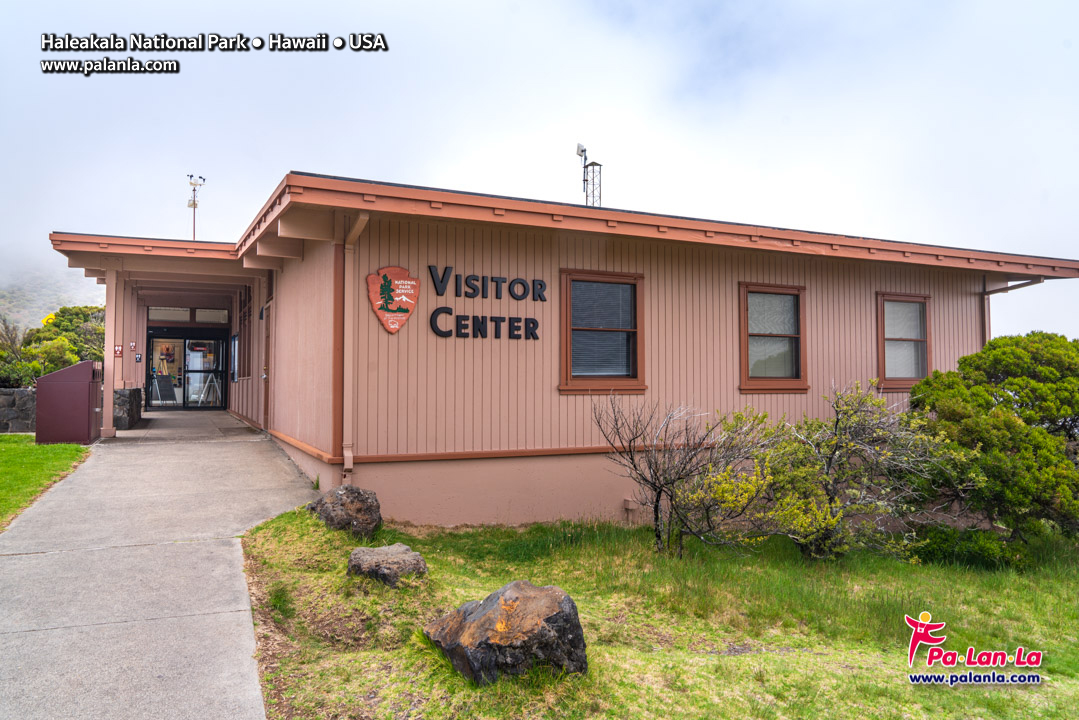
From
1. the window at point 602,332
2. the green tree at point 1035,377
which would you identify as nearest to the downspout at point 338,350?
the window at point 602,332

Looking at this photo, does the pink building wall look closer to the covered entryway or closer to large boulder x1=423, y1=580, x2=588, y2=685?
large boulder x1=423, y1=580, x2=588, y2=685

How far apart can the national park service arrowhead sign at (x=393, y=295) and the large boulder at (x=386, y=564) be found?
8.82ft

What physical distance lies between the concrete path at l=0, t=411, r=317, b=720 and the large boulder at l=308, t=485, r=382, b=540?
0.72 metres

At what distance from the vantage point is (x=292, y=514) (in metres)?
6.16

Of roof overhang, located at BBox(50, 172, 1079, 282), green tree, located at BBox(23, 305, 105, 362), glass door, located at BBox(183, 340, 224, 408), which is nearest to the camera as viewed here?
roof overhang, located at BBox(50, 172, 1079, 282)

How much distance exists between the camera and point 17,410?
11.8 meters

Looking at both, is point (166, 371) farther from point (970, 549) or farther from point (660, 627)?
point (970, 549)

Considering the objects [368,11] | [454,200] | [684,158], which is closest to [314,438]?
[454,200]

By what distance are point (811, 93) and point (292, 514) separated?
1611 inches

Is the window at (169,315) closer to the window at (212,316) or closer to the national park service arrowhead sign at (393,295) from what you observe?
the window at (212,316)

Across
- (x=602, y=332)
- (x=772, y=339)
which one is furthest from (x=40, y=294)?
(x=772, y=339)

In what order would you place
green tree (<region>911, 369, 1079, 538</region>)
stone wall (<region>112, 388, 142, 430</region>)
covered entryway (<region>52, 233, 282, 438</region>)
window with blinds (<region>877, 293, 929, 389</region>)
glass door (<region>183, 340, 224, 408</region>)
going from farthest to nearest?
glass door (<region>183, 340, 224, 408</region>) → stone wall (<region>112, 388, 142, 430</region>) → covered entryway (<region>52, 233, 282, 438</region>) → window with blinds (<region>877, 293, 929, 389</region>) → green tree (<region>911, 369, 1079, 538</region>)

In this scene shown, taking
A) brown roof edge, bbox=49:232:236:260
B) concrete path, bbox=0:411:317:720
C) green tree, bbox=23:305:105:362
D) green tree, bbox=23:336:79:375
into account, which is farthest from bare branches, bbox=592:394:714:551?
green tree, bbox=23:305:105:362

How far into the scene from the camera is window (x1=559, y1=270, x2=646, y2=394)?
7.82 m
